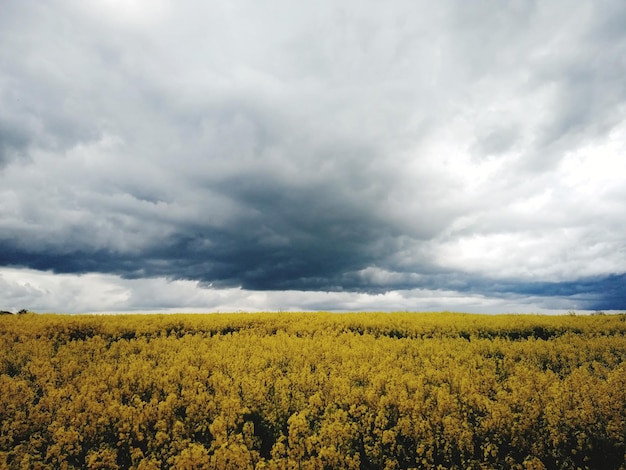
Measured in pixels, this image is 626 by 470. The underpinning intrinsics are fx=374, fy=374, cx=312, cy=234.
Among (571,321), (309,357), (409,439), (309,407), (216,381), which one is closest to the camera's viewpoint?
(409,439)

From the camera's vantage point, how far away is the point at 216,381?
374 inches

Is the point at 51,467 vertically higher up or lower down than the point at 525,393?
lower down

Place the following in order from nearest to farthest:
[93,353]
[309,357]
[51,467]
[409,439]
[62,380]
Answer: [51,467] → [409,439] → [62,380] → [309,357] → [93,353]

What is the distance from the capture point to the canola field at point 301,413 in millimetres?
6469

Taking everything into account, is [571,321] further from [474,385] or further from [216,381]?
[216,381]

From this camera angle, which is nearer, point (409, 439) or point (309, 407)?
point (409, 439)

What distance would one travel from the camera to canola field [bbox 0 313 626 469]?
6.47m

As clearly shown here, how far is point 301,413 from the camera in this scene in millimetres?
7035

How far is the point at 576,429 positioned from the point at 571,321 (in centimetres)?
2019

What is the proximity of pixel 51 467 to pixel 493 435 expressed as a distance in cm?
792

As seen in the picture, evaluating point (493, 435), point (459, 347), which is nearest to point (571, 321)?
point (459, 347)

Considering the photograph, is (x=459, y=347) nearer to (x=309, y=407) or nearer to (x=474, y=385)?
(x=474, y=385)

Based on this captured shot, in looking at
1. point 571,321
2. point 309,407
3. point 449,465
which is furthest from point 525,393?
point 571,321

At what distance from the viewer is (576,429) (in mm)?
7523
